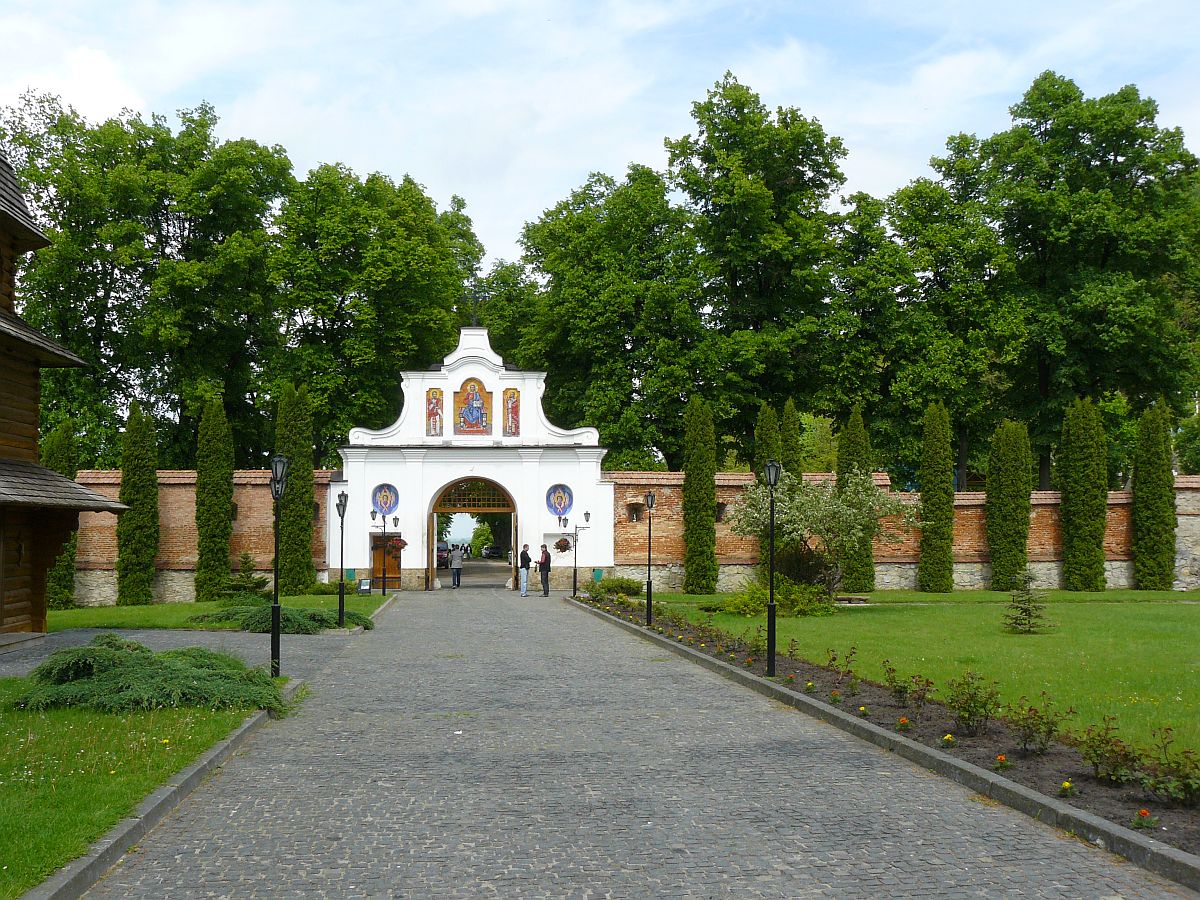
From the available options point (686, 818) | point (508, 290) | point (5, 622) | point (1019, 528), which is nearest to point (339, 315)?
point (508, 290)

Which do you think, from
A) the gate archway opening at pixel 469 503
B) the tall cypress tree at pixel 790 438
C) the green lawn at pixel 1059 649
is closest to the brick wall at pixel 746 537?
the tall cypress tree at pixel 790 438

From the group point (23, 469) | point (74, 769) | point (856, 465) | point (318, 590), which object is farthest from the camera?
point (856, 465)

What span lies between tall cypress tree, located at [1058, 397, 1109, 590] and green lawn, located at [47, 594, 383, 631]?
77.6 ft

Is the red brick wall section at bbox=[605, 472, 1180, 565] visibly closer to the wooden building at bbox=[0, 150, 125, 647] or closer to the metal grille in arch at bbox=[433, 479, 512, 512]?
the metal grille in arch at bbox=[433, 479, 512, 512]

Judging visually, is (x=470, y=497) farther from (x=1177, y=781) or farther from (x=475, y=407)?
(x=1177, y=781)

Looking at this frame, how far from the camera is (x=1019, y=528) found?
3488 cm

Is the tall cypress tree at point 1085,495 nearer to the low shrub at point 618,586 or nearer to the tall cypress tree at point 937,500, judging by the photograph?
the tall cypress tree at point 937,500

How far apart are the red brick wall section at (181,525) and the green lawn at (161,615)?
3774 millimetres

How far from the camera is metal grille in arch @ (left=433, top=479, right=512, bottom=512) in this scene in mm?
36656

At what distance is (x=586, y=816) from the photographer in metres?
7.12

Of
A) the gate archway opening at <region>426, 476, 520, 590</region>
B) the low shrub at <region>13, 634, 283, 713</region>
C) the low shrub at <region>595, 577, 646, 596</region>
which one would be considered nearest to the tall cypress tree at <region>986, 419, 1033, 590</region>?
the low shrub at <region>595, 577, 646, 596</region>

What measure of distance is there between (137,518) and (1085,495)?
31.7 metres

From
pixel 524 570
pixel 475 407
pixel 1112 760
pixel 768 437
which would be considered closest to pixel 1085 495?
pixel 768 437

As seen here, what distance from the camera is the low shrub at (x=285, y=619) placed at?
1997 centimetres
